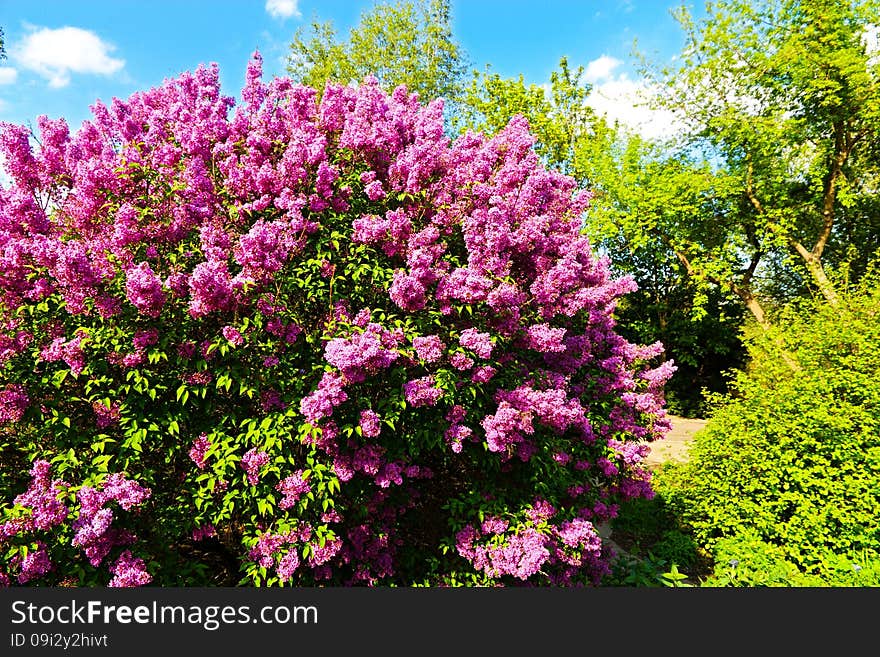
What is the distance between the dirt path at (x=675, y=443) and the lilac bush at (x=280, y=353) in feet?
18.8

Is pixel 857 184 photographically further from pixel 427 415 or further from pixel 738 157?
pixel 427 415

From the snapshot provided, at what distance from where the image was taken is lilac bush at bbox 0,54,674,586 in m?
3.64

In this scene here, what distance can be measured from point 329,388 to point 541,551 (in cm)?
226

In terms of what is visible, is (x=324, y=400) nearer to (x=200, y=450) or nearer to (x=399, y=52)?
(x=200, y=450)

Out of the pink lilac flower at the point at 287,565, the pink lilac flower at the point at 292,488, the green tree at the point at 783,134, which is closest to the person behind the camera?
the pink lilac flower at the point at 292,488

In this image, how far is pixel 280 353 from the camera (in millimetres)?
3980

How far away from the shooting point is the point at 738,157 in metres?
18.1

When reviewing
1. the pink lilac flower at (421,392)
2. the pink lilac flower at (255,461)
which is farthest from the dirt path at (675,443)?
the pink lilac flower at (255,461)

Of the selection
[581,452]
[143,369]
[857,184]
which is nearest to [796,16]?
[857,184]

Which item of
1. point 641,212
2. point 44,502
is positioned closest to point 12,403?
point 44,502

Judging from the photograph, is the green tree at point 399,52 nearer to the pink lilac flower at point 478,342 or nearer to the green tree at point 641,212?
the green tree at point 641,212

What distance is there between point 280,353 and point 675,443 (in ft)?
44.5

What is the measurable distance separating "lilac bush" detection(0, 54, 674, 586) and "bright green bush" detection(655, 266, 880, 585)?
327 centimetres

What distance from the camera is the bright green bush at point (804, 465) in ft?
20.6
